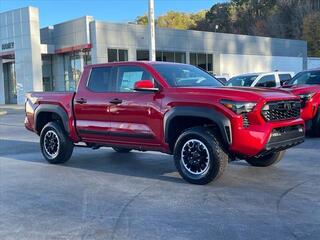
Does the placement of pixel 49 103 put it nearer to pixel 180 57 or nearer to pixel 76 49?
pixel 76 49

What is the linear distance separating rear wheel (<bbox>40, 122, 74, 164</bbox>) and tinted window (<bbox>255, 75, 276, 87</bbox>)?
8.89 meters

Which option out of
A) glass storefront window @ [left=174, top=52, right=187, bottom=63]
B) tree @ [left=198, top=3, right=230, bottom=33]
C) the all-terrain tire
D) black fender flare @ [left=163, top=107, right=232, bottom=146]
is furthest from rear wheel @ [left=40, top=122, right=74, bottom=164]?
tree @ [left=198, top=3, right=230, bottom=33]

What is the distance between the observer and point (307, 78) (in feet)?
42.9

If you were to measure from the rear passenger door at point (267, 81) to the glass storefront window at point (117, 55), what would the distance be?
69.9 feet

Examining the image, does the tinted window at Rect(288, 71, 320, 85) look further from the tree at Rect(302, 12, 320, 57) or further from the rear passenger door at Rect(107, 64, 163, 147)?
the tree at Rect(302, 12, 320, 57)

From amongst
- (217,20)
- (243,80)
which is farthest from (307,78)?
(217,20)

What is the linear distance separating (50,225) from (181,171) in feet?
8.36

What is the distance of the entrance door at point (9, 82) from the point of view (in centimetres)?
4534

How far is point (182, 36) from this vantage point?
4231 cm

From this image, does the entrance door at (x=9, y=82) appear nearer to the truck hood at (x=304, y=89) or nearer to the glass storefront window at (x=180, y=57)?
the glass storefront window at (x=180, y=57)

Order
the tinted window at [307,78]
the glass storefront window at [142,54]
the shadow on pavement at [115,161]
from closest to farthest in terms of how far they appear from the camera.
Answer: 1. the shadow on pavement at [115,161]
2. the tinted window at [307,78]
3. the glass storefront window at [142,54]

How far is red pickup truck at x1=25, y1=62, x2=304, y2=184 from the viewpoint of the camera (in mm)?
6910

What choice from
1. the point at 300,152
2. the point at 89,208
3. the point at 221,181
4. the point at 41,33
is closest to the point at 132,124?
the point at 221,181

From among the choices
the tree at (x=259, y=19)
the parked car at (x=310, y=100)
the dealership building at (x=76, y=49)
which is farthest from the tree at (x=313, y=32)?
the parked car at (x=310, y=100)
